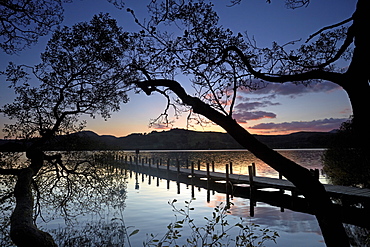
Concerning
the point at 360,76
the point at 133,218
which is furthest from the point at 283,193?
the point at 360,76

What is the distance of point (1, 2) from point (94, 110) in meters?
4.55

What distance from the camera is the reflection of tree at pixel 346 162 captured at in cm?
2070

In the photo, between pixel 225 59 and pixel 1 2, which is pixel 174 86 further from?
pixel 1 2

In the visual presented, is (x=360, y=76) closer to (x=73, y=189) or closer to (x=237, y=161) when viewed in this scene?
(x=73, y=189)

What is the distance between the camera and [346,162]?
871 inches

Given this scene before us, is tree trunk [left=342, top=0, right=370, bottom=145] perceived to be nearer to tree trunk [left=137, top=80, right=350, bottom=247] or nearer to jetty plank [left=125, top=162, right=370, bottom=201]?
tree trunk [left=137, top=80, right=350, bottom=247]

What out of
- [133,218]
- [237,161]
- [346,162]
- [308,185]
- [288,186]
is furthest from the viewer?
[237,161]

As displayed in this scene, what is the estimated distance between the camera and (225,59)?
22.7 ft

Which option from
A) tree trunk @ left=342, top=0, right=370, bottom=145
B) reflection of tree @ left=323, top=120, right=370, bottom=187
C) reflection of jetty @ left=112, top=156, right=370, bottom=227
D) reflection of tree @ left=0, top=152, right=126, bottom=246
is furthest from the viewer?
reflection of tree @ left=323, top=120, right=370, bottom=187

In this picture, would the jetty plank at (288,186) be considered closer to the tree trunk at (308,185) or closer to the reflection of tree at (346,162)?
the reflection of tree at (346,162)

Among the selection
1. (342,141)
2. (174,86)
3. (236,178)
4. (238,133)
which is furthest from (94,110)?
(342,141)

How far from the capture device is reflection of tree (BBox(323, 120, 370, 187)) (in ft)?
67.9

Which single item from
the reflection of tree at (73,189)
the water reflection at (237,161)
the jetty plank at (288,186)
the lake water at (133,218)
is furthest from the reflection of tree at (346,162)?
the reflection of tree at (73,189)

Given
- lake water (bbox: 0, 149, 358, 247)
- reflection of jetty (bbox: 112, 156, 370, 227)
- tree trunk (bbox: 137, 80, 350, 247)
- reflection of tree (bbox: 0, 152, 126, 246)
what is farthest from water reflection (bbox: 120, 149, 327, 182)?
tree trunk (bbox: 137, 80, 350, 247)
